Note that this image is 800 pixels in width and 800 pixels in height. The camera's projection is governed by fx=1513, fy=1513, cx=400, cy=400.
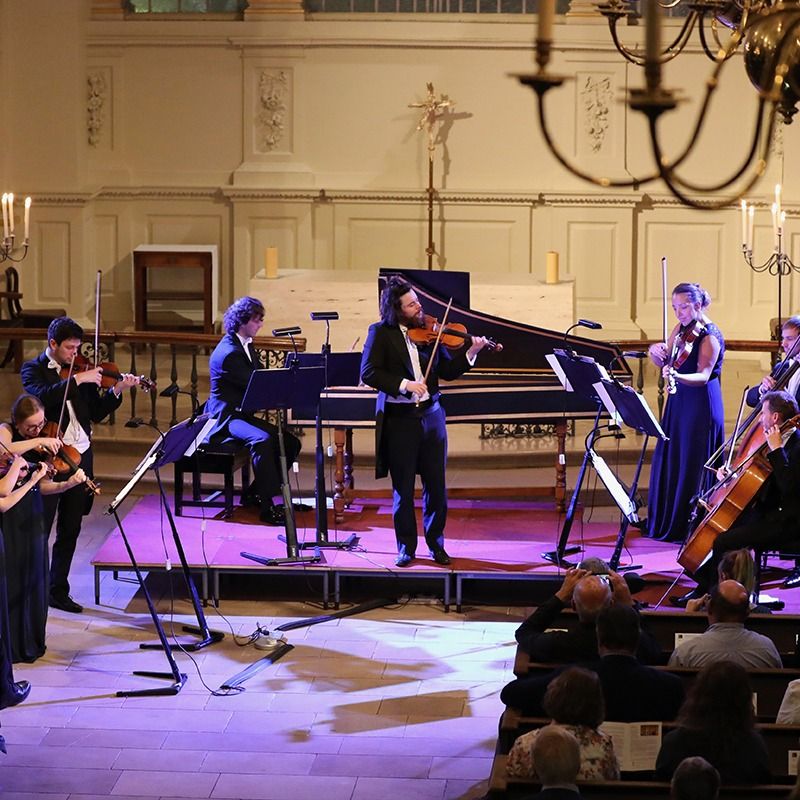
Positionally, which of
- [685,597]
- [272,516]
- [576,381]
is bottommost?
[685,597]

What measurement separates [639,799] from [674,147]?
967 cm

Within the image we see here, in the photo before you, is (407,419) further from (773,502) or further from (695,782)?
(695,782)

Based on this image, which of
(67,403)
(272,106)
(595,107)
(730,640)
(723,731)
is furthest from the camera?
(272,106)

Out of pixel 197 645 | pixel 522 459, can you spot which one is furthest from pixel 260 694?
pixel 522 459

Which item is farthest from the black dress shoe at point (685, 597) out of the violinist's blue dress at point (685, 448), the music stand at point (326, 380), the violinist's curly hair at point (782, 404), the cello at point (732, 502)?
the music stand at point (326, 380)

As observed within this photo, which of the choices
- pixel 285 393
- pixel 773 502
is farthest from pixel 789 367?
pixel 285 393

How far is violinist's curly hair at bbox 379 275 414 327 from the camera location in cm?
799

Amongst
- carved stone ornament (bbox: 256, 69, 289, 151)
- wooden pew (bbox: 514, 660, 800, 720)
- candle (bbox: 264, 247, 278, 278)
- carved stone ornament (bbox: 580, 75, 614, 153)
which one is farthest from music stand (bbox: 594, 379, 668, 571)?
carved stone ornament (bbox: 256, 69, 289, 151)

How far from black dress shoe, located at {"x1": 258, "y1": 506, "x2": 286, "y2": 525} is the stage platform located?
0.05m

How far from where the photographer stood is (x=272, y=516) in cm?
889

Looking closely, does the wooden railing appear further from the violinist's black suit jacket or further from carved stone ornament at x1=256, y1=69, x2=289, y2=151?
carved stone ornament at x1=256, y1=69, x2=289, y2=151

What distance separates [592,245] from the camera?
44.7 feet

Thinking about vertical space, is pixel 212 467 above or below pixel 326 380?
below

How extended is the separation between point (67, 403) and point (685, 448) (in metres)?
3.42
